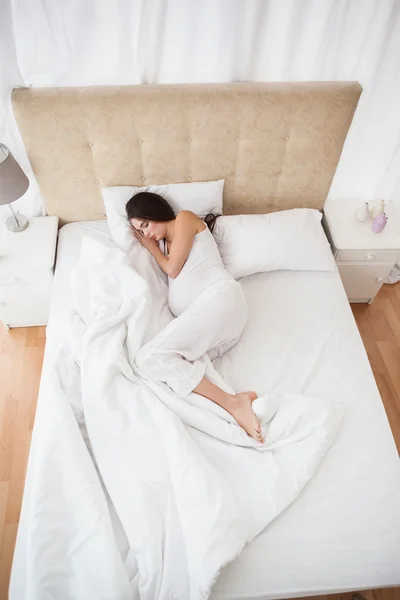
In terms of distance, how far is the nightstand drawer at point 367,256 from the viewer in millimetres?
2174

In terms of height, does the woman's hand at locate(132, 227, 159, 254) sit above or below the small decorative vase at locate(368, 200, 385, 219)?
below

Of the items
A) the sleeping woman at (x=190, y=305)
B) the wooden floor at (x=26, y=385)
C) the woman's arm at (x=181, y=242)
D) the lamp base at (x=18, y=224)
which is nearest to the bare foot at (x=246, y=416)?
the sleeping woman at (x=190, y=305)

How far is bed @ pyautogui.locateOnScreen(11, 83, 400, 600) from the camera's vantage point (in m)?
1.26

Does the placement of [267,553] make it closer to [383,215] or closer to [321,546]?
[321,546]

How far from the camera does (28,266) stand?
195cm

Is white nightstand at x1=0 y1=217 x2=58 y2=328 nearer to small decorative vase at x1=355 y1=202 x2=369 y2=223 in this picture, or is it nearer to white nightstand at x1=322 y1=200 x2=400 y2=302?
white nightstand at x1=322 y1=200 x2=400 y2=302

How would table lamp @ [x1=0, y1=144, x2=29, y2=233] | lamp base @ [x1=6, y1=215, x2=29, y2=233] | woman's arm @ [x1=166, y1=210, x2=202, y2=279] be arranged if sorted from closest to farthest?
table lamp @ [x1=0, y1=144, x2=29, y2=233], woman's arm @ [x1=166, y1=210, x2=202, y2=279], lamp base @ [x1=6, y1=215, x2=29, y2=233]

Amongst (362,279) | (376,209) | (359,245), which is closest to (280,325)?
(359,245)

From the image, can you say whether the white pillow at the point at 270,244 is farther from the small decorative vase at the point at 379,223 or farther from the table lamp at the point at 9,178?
the table lamp at the point at 9,178

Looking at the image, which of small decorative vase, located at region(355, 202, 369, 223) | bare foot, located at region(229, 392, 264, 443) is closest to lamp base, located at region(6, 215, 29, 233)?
bare foot, located at region(229, 392, 264, 443)

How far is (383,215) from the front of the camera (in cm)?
215

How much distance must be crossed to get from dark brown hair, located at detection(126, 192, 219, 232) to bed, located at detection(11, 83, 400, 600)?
0.63ft

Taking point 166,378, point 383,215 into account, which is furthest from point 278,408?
point 383,215

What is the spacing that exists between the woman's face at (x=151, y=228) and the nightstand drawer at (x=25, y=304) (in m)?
0.57
